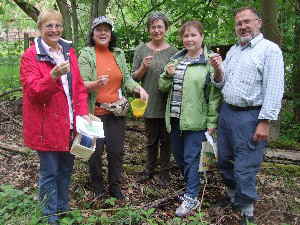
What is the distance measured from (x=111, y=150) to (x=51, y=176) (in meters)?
0.93

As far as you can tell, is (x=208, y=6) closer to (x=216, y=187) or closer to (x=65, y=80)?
(x=216, y=187)

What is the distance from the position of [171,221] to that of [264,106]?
4.70ft

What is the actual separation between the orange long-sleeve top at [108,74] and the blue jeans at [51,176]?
671mm

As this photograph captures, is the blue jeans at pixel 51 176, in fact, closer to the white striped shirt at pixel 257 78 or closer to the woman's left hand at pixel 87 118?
the woman's left hand at pixel 87 118

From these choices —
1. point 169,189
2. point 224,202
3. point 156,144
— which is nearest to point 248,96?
point 224,202

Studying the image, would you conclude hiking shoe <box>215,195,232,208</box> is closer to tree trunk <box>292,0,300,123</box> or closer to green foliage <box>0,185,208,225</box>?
green foliage <box>0,185,208,225</box>

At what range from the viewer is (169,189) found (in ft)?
16.3

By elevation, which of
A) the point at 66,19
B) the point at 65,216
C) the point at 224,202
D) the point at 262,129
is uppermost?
the point at 66,19

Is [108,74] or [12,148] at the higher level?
[108,74]

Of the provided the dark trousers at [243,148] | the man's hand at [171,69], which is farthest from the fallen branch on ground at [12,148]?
the dark trousers at [243,148]

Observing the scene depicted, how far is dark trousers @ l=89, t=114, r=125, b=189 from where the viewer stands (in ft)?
14.2

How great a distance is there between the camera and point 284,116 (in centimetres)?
865

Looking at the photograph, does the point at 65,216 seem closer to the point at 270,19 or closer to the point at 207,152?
the point at 207,152

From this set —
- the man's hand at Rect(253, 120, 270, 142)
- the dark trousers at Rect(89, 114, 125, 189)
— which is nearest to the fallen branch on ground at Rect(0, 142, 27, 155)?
the dark trousers at Rect(89, 114, 125, 189)
